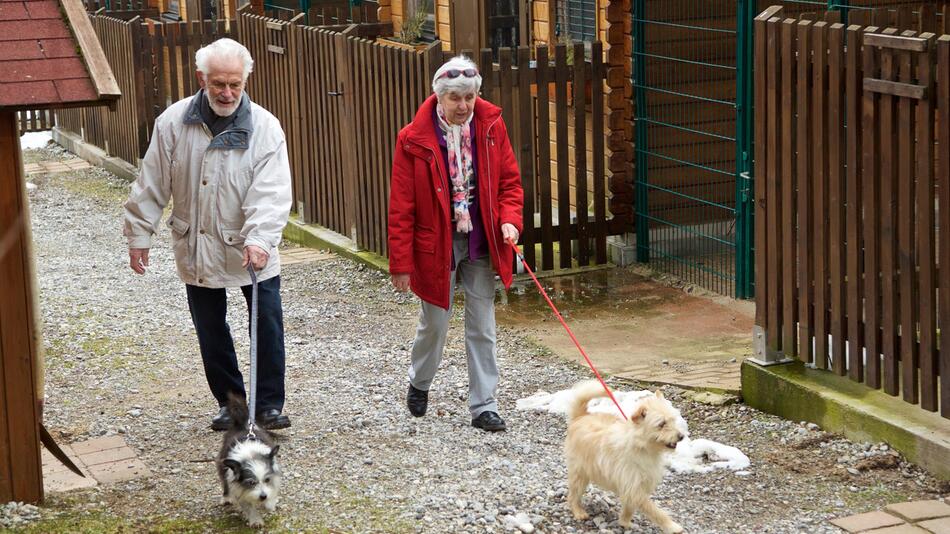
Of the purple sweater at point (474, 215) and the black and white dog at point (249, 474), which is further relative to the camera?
the purple sweater at point (474, 215)

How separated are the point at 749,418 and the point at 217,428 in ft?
8.91

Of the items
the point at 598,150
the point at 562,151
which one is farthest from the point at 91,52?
the point at 598,150

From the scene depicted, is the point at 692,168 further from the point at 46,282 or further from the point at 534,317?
the point at 46,282

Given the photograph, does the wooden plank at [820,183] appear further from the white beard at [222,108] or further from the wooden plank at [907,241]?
the white beard at [222,108]

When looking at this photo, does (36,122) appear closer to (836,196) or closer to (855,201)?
(836,196)

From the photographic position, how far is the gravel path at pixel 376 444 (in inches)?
223

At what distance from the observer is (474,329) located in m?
6.74

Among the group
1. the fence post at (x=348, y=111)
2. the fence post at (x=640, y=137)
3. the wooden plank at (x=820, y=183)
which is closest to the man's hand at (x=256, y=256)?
the wooden plank at (x=820, y=183)

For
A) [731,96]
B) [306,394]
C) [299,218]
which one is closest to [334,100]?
[299,218]

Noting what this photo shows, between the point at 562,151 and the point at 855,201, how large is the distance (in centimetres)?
415

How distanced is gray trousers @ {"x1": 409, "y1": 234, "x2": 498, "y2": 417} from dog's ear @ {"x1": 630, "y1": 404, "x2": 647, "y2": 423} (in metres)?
1.60

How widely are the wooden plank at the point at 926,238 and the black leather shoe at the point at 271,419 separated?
311 cm

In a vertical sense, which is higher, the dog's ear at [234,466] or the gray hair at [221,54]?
the gray hair at [221,54]

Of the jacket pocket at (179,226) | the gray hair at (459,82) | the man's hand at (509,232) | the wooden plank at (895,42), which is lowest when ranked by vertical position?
the man's hand at (509,232)
